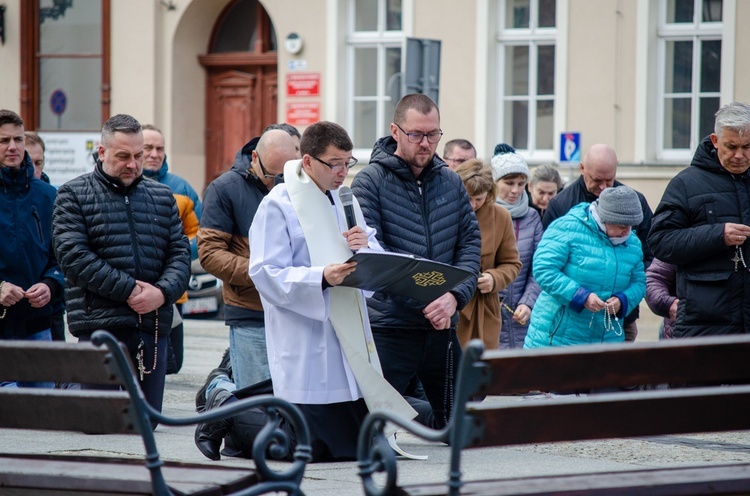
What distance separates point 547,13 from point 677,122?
2371 millimetres

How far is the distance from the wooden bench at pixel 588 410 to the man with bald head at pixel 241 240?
3900 millimetres

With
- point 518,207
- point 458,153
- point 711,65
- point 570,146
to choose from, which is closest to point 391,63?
point 570,146

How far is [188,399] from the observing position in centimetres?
955

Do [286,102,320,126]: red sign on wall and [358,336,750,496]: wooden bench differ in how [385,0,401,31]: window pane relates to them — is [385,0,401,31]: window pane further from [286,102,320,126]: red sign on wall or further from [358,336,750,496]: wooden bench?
[358,336,750,496]: wooden bench

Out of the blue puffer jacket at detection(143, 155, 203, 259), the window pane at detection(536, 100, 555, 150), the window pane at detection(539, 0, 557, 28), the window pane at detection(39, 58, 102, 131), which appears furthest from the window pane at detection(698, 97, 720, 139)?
the window pane at detection(39, 58, 102, 131)

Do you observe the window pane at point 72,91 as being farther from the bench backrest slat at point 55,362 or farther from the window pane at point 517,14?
the bench backrest slat at point 55,362

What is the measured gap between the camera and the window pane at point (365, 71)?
63.9 ft

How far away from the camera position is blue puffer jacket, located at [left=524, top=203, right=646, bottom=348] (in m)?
8.57

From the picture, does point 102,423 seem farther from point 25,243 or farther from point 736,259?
point 25,243

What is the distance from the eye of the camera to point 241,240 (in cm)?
812

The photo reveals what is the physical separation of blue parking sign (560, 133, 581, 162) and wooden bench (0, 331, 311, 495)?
43.5 feet

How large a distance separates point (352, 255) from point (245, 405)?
2.41m

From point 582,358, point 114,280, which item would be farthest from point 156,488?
point 114,280

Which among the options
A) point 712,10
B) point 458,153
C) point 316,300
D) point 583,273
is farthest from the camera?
point 712,10
